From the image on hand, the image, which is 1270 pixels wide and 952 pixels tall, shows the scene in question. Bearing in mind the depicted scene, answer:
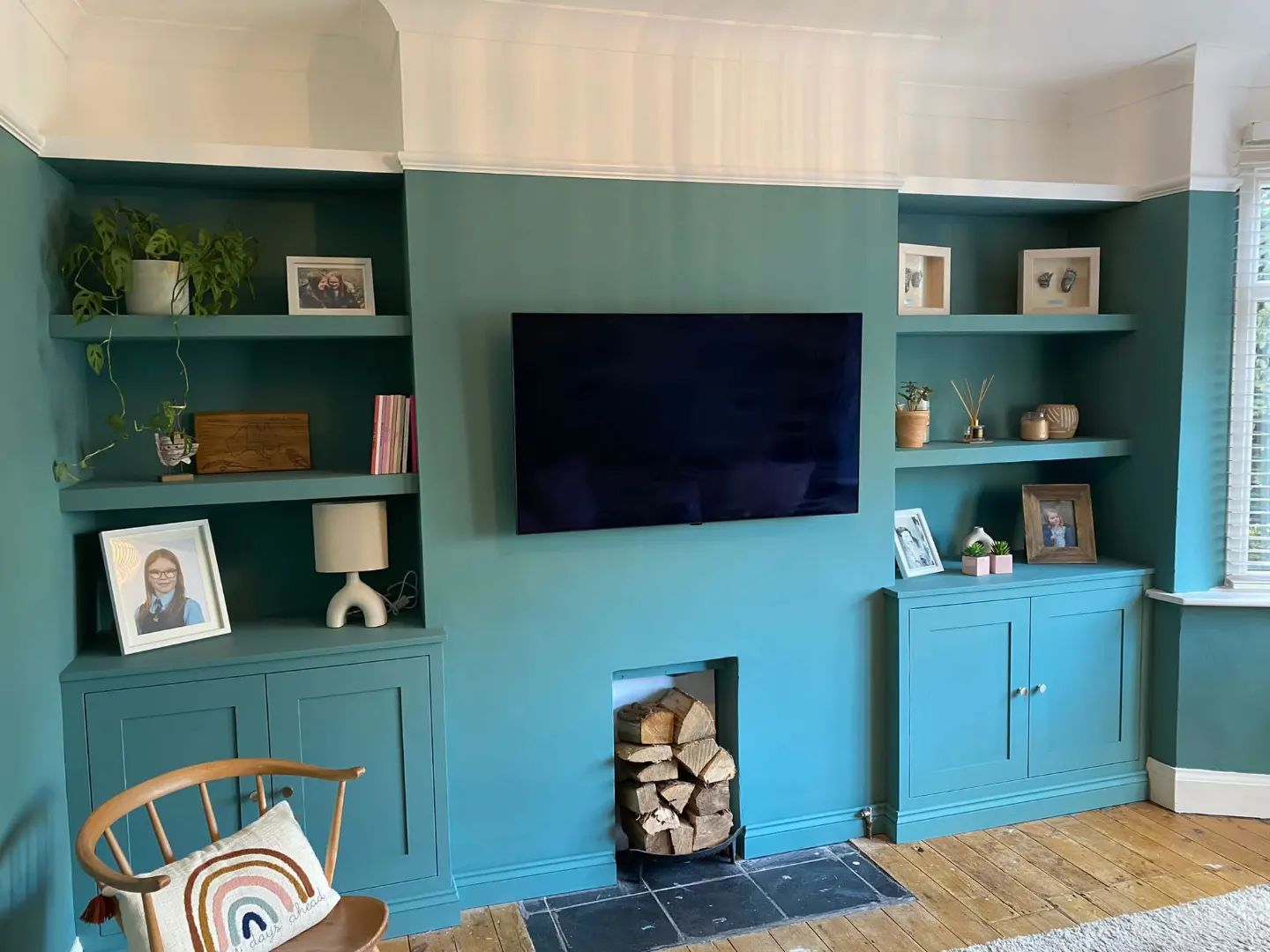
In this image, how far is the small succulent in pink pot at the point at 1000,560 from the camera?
341 centimetres

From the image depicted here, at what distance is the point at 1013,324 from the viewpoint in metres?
3.32

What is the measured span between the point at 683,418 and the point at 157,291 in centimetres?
148

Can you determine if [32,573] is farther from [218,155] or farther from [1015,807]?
[1015,807]

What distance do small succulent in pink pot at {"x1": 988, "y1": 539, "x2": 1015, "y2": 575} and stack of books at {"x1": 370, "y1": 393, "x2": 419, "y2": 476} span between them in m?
2.01

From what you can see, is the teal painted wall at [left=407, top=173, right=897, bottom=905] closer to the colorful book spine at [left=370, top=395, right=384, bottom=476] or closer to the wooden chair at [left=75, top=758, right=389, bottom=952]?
the colorful book spine at [left=370, top=395, right=384, bottom=476]

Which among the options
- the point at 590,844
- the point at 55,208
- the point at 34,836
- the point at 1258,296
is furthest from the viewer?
the point at 1258,296

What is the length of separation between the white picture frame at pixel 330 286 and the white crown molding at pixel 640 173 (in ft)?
1.16

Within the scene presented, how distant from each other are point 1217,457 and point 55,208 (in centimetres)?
368

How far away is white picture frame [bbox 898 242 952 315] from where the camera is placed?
10.9 ft

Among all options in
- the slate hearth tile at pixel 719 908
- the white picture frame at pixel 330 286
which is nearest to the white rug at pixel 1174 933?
the slate hearth tile at pixel 719 908

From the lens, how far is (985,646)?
10.8 feet

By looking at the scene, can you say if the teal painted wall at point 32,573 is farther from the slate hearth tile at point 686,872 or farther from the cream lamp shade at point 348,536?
the slate hearth tile at point 686,872

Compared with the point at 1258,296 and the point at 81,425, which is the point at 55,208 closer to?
the point at 81,425

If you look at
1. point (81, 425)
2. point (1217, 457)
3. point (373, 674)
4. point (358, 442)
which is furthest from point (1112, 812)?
point (81, 425)
